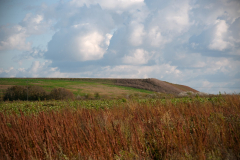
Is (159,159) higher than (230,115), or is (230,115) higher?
(230,115)

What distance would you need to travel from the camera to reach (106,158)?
461 cm

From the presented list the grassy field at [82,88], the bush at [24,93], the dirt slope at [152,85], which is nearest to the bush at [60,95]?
the bush at [24,93]

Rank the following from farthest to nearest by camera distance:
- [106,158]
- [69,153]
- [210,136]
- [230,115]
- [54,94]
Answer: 1. [54,94]
2. [230,115]
3. [210,136]
4. [69,153]
5. [106,158]

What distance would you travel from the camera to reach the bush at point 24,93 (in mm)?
24719

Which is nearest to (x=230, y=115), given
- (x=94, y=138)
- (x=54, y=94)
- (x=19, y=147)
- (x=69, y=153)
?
(x=94, y=138)

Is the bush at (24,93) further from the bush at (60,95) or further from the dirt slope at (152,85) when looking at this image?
the dirt slope at (152,85)

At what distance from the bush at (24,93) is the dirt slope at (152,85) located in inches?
819

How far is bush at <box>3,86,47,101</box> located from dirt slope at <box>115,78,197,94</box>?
20794 millimetres

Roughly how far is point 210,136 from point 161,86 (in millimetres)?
37206

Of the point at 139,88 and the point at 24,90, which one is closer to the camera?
the point at 24,90

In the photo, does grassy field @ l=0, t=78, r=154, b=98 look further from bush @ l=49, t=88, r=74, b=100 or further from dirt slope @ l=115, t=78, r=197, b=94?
bush @ l=49, t=88, r=74, b=100

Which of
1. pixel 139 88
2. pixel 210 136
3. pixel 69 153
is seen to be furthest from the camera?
pixel 139 88

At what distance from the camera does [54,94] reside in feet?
79.0

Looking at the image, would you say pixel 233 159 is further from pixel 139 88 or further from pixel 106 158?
pixel 139 88
